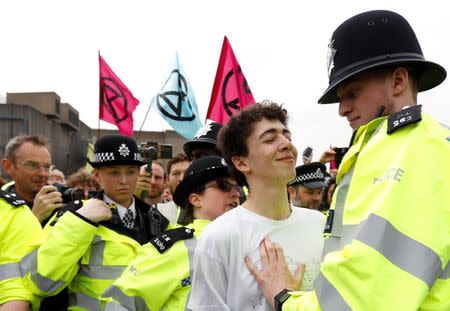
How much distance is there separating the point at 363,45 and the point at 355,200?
634mm

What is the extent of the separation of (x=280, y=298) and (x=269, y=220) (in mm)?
588

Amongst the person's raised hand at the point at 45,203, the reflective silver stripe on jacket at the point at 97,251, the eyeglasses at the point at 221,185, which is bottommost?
the reflective silver stripe on jacket at the point at 97,251

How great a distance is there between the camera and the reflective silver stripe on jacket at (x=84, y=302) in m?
3.49

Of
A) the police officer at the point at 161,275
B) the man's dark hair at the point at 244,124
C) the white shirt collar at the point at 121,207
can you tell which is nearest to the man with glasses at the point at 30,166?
the white shirt collar at the point at 121,207

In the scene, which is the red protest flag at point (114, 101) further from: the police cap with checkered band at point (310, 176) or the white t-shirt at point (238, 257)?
the white t-shirt at point (238, 257)

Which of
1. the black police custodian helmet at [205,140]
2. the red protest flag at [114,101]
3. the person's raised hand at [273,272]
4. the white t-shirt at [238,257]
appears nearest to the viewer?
the person's raised hand at [273,272]

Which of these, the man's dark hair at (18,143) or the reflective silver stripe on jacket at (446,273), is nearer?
the reflective silver stripe on jacket at (446,273)

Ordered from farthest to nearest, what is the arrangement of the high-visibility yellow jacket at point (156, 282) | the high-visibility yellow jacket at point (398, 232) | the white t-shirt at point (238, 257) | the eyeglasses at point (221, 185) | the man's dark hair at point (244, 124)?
the eyeglasses at point (221, 185), the high-visibility yellow jacket at point (156, 282), the man's dark hair at point (244, 124), the white t-shirt at point (238, 257), the high-visibility yellow jacket at point (398, 232)

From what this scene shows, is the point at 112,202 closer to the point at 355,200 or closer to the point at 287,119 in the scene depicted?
the point at 287,119

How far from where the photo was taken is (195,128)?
831cm

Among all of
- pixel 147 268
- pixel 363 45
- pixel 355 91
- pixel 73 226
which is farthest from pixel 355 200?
pixel 73 226

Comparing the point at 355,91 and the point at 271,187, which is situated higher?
the point at 355,91

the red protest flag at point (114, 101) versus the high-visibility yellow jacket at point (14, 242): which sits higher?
the red protest flag at point (114, 101)

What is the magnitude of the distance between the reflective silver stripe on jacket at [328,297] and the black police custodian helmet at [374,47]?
73 centimetres
